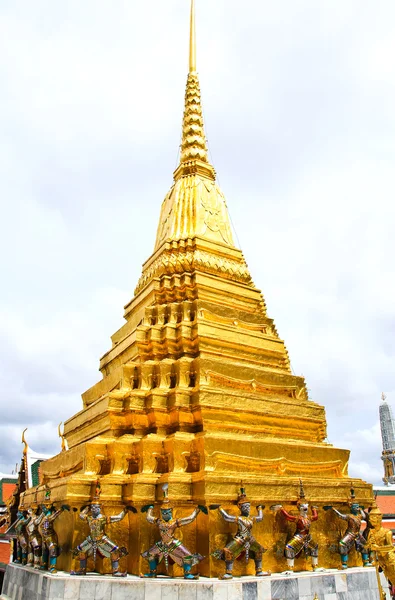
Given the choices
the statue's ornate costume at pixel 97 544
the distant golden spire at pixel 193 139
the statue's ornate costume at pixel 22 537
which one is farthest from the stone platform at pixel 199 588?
the distant golden spire at pixel 193 139

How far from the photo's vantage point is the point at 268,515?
9.13 meters

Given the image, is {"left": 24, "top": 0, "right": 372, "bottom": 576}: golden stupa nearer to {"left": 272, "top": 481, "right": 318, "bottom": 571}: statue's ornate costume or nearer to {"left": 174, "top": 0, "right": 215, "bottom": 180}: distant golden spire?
{"left": 272, "top": 481, "right": 318, "bottom": 571}: statue's ornate costume

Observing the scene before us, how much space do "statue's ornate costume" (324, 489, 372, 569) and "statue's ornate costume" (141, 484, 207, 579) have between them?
296 cm

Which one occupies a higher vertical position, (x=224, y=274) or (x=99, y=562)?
(x=224, y=274)

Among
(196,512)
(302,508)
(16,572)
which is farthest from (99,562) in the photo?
(302,508)

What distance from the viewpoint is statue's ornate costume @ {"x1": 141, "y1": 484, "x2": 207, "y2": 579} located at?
8.15 m

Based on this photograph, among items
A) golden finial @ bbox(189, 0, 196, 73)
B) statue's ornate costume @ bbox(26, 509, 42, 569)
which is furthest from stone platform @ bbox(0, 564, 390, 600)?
golden finial @ bbox(189, 0, 196, 73)

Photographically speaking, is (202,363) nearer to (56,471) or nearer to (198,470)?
(198,470)

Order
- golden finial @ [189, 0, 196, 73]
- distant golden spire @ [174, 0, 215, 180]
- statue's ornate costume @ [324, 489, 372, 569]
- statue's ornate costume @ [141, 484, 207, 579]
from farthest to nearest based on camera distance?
golden finial @ [189, 0, 196, 73] → distant golden spire @ [174, 0, 215, 180] → statue's ornate costume @ [324, 489, 372, 569] → statue's ornate costume @ [141, 484, 207, 579]

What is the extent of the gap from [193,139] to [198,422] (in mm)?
10883

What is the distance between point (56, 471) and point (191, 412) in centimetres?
341

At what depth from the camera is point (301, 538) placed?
8.97 m

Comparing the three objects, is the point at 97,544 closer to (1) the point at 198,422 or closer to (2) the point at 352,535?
(1) the point at 198,422

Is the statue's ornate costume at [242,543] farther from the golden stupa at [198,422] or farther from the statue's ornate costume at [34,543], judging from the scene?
the statue's ornate costume at [34,543]
